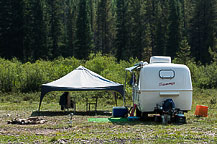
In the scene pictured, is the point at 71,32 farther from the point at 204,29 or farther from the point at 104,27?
the point at 204,29

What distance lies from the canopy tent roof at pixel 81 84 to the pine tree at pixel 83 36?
36807 mm

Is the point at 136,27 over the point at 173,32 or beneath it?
over

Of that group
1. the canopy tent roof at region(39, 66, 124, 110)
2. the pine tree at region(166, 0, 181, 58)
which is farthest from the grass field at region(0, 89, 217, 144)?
the pine tree at region(166, 0, 181, 58)

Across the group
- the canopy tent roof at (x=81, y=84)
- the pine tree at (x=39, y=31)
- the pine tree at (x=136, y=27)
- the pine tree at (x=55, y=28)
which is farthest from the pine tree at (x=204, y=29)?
the canopy tent roof at (x=81, y=84)

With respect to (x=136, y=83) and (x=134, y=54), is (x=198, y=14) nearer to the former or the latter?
(x=134, y=54)

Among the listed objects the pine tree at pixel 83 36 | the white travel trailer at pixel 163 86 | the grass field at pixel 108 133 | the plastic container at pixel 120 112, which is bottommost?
the grass field at pixel 108 133

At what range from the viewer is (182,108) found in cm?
1252

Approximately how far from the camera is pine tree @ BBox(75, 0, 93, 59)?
175 feet

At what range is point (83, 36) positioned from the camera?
53.6 m

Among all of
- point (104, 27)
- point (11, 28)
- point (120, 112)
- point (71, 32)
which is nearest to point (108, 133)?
point (120, 112)

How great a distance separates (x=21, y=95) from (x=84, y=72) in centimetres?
754

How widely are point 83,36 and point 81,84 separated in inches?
1530

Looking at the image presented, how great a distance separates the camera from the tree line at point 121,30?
159 ft

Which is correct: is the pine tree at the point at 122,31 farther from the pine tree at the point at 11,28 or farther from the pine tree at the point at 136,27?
the pine tree at the point at 11,28
